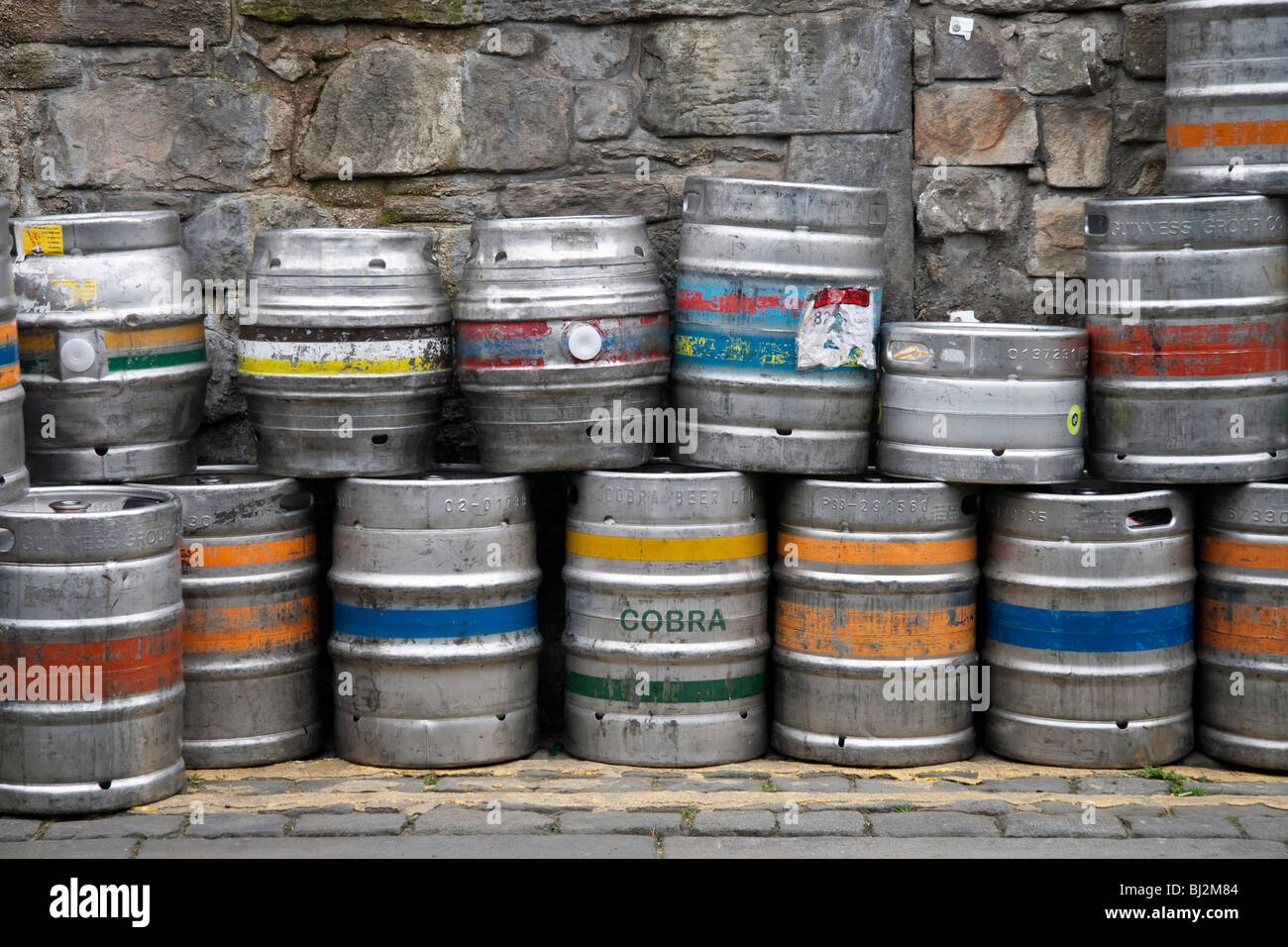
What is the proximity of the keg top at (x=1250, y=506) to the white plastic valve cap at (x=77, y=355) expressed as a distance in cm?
349

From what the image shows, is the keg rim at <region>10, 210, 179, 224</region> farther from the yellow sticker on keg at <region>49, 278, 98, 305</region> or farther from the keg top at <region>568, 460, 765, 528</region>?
the keg top at <region>568, 460, 765, 528</region>

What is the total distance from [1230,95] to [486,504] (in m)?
2.62

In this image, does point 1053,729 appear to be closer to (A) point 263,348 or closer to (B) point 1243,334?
(B) point 1243,334

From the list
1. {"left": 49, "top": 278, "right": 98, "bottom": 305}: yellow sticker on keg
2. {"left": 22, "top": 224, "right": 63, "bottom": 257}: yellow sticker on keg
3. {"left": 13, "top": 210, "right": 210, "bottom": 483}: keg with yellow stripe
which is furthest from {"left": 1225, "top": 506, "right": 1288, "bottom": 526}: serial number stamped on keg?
{"left": 22, "top": 224, "right": 63, "bottom": 257}: yellow sticker on keg

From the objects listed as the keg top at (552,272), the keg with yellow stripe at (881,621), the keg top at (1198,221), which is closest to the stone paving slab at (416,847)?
the keg with yellow stripe at (881,621)

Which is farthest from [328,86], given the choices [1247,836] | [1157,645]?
[1247,836]

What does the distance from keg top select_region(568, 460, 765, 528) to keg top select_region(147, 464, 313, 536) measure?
0.89 metres

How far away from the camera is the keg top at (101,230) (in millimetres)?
5234

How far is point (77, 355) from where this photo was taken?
520 centimetres

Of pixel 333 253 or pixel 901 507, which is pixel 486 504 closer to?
pixel 333 253

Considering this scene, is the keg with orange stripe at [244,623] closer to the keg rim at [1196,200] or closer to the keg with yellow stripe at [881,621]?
the keg with yellow stripe at [881,621]

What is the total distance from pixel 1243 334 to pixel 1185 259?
292 mm

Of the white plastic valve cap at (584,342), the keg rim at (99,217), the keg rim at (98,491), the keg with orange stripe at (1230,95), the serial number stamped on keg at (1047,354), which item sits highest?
the keg with orange stripe at (1230,95)

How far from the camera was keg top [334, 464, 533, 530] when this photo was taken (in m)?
5.09
